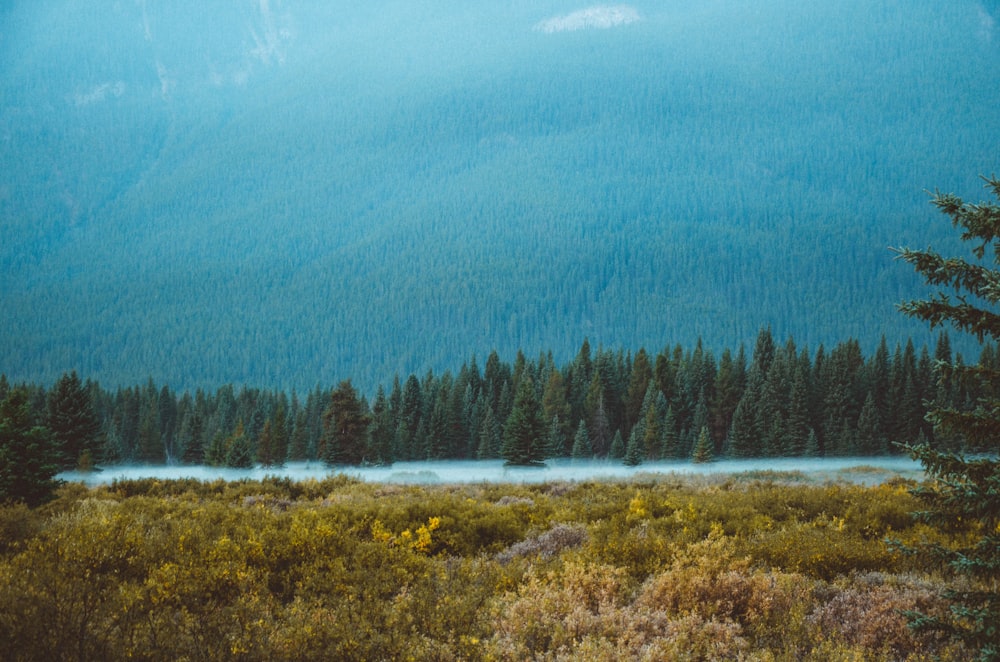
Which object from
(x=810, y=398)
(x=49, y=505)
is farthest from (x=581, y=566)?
(x=810, y=398)

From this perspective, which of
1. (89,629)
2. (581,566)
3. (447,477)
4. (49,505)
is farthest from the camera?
(447,477)

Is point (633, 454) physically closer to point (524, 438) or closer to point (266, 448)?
point (524, 438)

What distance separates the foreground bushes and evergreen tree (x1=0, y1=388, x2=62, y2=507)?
149 cm

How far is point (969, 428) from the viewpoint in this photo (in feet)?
24.1

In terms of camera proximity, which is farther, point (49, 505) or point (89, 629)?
point (49, 505)

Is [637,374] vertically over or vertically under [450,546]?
over

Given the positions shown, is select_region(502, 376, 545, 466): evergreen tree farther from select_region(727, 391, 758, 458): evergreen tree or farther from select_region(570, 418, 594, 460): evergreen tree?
select_region(727, 391, 758, 458): evergreen tree

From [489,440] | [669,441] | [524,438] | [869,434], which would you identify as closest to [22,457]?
[524,438]

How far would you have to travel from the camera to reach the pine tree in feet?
23.3

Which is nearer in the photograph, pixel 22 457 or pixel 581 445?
pixel 22 457

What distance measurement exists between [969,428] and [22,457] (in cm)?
1983

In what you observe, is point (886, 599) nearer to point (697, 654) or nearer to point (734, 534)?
point (697, 654)

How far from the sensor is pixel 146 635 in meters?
8.13

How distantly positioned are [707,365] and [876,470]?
48324 mm
